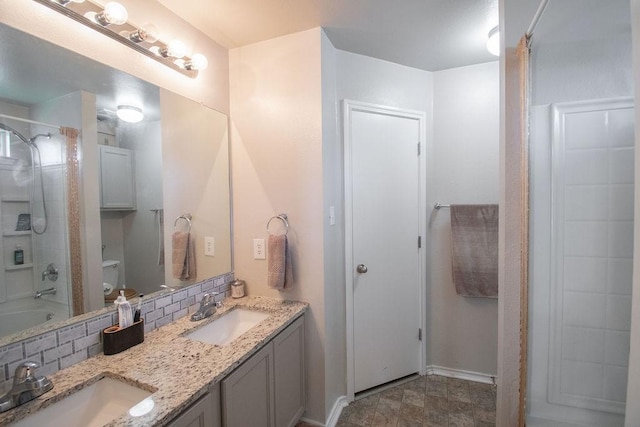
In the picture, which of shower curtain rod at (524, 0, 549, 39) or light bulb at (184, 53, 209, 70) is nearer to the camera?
shower curtain rod at (524, 0, 549, 39)

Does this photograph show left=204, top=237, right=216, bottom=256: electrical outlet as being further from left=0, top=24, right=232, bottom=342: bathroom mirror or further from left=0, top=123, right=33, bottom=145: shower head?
left=0, top=123, right=33, bottom=145: shower head

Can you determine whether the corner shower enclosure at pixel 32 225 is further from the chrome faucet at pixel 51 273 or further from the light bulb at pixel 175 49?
the light bulb at pixel 175 49

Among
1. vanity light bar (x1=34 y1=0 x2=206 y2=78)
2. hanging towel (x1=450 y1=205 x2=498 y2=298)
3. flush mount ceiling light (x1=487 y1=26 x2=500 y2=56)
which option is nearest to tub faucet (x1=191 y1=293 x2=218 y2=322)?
vanity light bar (x1=34 y1=0 x2=206 y2=78)

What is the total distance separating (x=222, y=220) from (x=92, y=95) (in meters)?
0.93

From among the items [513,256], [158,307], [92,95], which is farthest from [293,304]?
[92,95]

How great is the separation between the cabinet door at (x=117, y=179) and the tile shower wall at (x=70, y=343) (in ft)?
1.60

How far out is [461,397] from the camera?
6.45ft

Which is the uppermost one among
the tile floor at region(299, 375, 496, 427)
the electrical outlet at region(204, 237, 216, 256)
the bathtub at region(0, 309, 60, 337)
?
the electrical outlet at region(204, 237, 216, 256)

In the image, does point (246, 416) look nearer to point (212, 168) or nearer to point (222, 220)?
point (222, 220)

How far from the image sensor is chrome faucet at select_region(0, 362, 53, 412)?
0.78 meters

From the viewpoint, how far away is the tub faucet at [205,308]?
57.1 inches

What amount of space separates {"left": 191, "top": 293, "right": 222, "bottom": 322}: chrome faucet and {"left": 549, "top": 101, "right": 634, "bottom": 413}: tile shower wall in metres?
1.78

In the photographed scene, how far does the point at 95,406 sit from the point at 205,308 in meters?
0.60

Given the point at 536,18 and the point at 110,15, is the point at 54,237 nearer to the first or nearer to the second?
the point at 110,15
